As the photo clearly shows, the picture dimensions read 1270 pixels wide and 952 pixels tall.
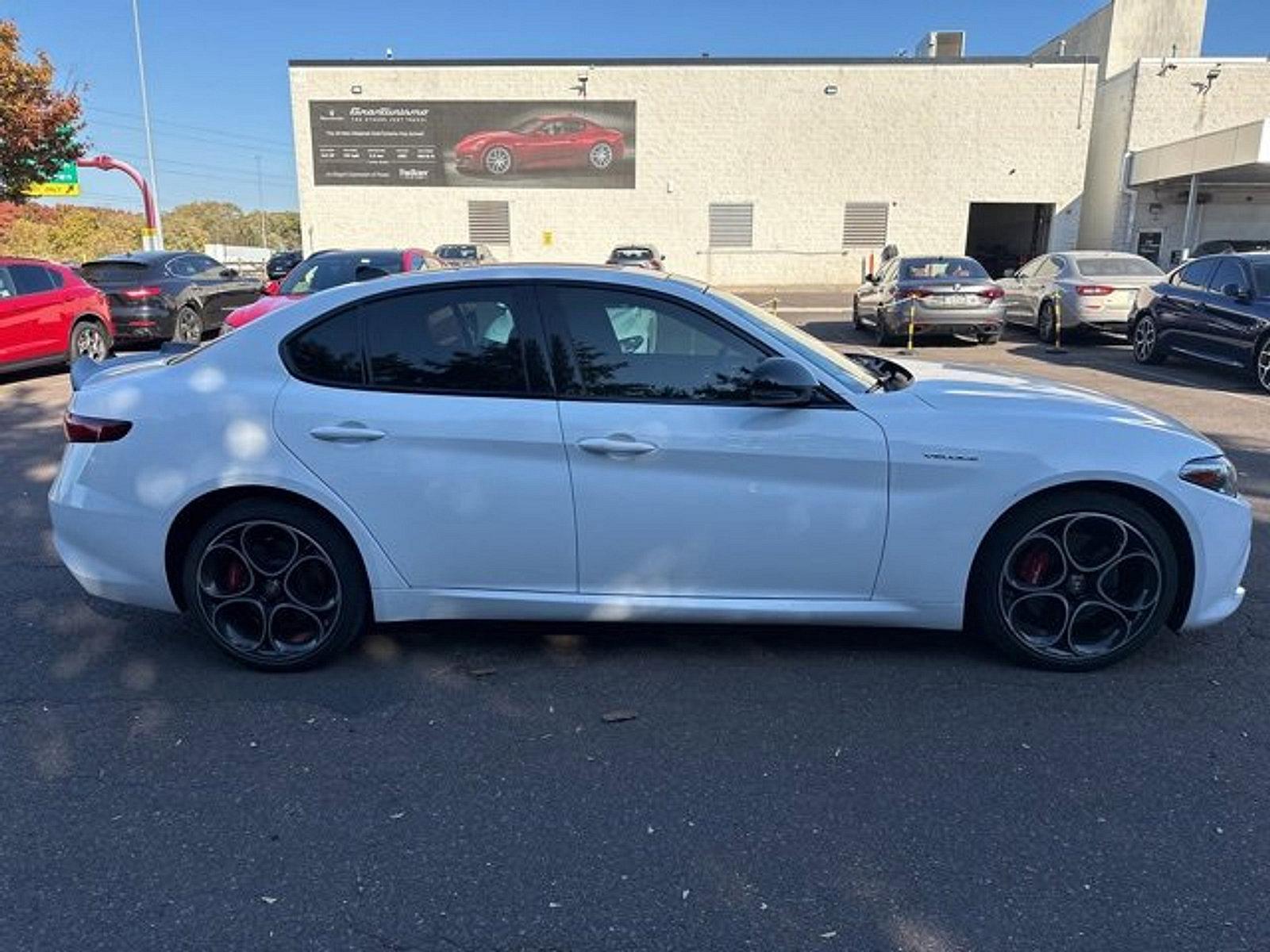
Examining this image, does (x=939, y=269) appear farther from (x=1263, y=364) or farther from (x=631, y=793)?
(x=631, y=793)

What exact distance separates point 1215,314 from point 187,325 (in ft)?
46.7

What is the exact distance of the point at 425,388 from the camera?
11.3 ft

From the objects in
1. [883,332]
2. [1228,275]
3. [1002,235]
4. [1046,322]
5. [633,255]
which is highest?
[1002,235]

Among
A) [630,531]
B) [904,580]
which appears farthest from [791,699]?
[630,531]

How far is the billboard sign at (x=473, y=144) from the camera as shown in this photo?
30.5 m

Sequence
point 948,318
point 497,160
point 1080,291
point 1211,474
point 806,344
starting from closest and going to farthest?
point 1211,474
point 806,344
point 948,318
point 1080,291
point 497,160

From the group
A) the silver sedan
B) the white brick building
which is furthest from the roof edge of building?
the silver sedan

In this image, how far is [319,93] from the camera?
101 feet

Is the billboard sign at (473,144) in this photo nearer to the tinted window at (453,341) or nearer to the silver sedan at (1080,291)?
the silver sedan at (1080,291)

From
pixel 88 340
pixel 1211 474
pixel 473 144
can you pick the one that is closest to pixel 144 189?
pixel 473 144

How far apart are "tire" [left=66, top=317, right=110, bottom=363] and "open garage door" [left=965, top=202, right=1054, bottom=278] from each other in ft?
93.3

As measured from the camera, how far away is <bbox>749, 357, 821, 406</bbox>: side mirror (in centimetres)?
323

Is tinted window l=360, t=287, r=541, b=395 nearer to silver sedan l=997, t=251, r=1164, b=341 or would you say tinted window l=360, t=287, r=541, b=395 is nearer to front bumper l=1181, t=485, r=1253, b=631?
front bumper l=1181, t=485, r=1253, b=631

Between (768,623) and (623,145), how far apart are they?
29.6 m
